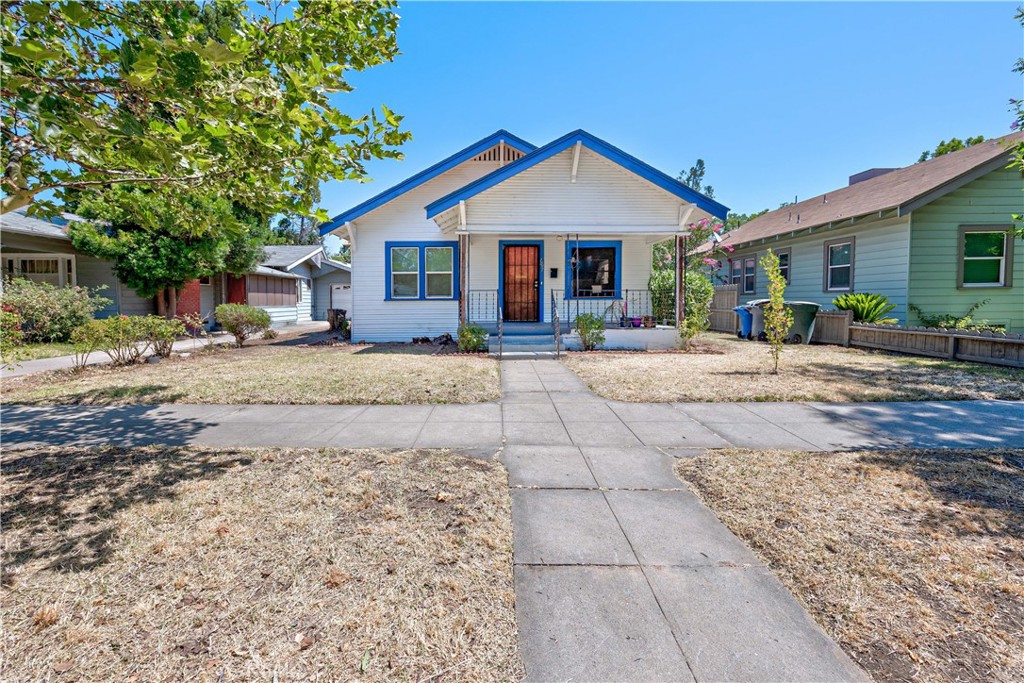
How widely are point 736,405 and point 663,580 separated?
449 centimetres

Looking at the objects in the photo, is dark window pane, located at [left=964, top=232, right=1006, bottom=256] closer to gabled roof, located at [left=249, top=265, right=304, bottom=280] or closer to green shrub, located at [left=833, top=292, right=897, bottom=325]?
green shrub, located at [left=833, top=292, right=897, bottom=325]

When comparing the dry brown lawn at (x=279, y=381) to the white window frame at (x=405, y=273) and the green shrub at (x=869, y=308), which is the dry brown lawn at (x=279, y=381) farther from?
the green shrub at (x=869, y=308)

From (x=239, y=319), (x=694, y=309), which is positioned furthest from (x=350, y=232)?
(x=694, y=309)

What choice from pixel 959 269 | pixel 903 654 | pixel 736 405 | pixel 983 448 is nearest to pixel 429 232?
pixel 736 405

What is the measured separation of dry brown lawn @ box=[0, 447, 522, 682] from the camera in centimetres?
193

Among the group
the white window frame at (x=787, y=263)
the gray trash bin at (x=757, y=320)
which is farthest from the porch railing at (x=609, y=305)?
the white window frame at (x=787, y=263)

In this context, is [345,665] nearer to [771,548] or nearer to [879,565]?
[771,548]

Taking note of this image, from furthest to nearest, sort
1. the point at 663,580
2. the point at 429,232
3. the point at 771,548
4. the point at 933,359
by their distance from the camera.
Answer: the point at 429,232
the point at 933,359
the point at 771,548
the point at 663,580

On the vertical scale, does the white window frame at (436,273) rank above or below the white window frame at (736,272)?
below

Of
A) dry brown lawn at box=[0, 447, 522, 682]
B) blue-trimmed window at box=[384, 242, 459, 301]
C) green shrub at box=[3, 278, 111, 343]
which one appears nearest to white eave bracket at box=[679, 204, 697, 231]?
blue-trimmed window at box=[384, 242, 459, 301]

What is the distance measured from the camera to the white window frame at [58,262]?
1573 centimetres

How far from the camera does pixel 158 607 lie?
2238 mm

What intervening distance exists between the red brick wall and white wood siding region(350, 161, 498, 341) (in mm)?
8780

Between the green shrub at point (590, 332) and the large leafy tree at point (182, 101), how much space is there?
27.3 feet
